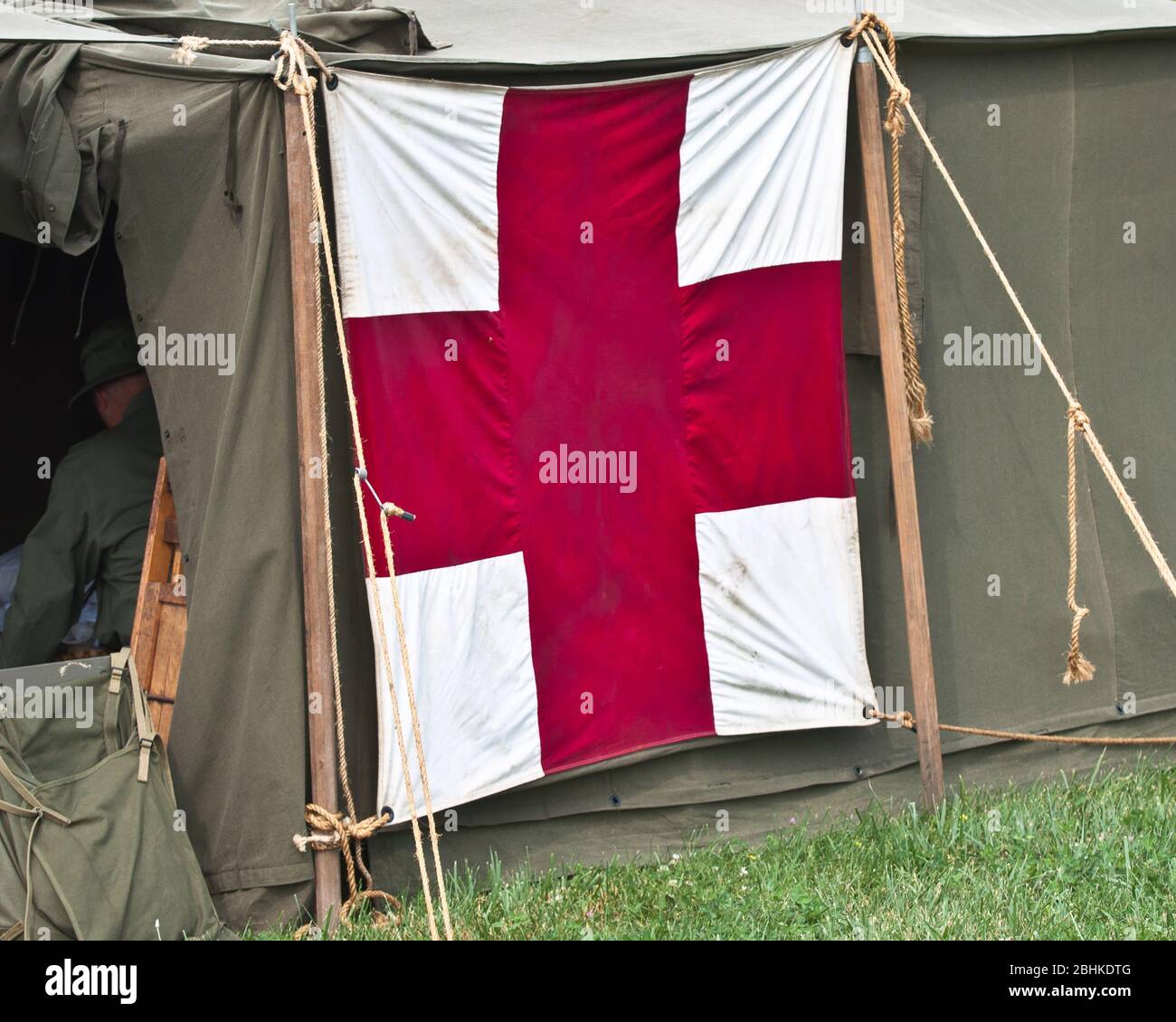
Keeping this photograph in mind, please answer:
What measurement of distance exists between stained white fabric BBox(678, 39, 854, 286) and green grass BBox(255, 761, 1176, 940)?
1634 millimetres

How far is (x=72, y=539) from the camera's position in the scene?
4242 millimetres

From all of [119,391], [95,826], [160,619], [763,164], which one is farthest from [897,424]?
[119,391]

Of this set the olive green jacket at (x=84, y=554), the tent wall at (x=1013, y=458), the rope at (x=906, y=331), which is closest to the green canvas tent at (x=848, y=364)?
the tent wall at (x=1013, y=458)

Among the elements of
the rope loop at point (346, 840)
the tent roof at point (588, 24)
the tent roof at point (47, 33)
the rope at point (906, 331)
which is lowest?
the rope loop at point (346, 840)

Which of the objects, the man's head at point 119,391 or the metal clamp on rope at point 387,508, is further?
the man's head at point 119,391

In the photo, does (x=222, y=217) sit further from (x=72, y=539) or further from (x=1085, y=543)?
(x=1085, y=543)

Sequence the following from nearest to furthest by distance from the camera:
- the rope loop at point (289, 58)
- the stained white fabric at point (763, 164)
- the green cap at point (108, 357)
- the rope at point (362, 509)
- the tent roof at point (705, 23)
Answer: the rope at point (362, 509) < the rope loop at point (289, 58) < the stained white fabric at point (763, 164) < the tent roof at point (705, 23) < the green cap at point (108, 357)

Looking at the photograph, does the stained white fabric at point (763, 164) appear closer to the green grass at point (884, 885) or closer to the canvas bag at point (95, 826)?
the green grass at point (884, 885)

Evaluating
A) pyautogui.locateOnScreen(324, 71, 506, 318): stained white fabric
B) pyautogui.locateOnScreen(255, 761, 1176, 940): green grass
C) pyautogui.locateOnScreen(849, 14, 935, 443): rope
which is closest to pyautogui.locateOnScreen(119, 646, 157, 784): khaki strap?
pyautogui.locateOnScreen(255, 761, 1176, 940): green grass

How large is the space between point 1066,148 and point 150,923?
11.6 ft

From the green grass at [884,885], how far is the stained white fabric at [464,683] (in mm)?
307

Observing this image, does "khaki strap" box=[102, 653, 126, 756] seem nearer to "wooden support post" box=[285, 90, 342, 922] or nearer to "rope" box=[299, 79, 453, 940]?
"wooden support post" box=[285, 90, 342, 922]

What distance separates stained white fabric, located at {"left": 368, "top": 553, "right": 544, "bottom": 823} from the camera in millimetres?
3643

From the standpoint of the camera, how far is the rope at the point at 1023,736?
164 inches
